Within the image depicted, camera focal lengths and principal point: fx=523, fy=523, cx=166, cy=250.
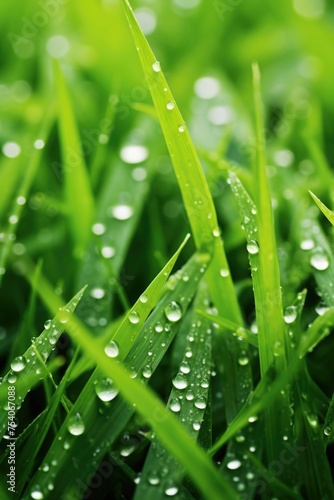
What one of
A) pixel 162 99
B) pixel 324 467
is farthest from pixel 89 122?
pixel 324 467

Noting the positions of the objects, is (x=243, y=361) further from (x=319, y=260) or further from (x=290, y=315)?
(x=319, y=260)

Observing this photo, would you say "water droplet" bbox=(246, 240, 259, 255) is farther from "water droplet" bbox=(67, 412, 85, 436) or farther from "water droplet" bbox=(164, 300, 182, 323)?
"water droplet" bbox=(67, 412, 85, 436)

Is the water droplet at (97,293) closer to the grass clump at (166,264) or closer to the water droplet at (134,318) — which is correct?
the grass clump at (166,264)

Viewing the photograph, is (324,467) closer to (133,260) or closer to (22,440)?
(22,440)

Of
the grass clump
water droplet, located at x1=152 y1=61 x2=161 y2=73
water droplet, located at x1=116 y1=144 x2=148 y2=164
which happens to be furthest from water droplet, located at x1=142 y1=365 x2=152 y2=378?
water droplet, located at x1=116 y1=144 x2=148 y2=164

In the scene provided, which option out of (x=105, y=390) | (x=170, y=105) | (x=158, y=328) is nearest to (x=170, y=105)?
(x=170, y=105)

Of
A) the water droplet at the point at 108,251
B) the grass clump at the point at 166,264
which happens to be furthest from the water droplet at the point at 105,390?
the water droplet at the point at 108,251
